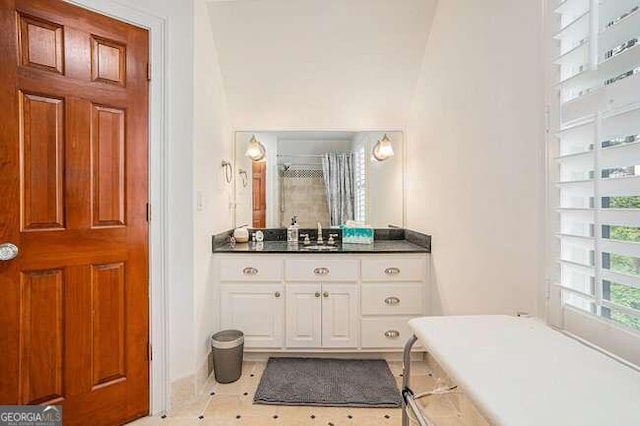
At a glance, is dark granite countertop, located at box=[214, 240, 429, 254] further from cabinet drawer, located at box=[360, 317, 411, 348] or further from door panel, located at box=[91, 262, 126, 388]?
door panel, located at box=[91, 262, 126, 388]

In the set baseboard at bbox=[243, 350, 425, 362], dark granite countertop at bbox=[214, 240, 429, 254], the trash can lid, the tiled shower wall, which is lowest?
baseboard at bbox=[243, 350, 425, 362]

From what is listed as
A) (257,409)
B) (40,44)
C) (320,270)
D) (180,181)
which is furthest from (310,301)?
(40,44)

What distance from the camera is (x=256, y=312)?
2.40 meters

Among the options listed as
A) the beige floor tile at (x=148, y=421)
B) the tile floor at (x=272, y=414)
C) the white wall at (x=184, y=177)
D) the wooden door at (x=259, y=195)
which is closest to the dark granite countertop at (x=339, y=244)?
the wooden door at (x=259, y=195)

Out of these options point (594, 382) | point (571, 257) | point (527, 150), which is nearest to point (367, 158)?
point (527, 150)

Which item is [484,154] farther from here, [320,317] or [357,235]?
[320,317]

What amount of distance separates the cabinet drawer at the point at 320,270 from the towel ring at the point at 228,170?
3.10ft

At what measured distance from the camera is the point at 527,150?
4.30 ft

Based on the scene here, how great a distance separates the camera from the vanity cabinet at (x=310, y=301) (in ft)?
7.89

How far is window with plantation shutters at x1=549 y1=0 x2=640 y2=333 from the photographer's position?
0.83 metres

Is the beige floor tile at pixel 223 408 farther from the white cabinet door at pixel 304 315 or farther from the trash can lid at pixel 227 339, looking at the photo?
the white cabinet door at pixel 304 315

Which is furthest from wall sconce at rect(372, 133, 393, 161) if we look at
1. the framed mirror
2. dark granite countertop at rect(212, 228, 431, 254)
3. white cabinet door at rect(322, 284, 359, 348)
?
white cabinet door at rect(322, 284, 359, 348)

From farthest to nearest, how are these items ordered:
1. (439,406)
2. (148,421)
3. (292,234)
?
(292,234)
(439,406)
(148,421)

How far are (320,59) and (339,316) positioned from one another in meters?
1.97
